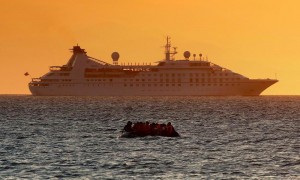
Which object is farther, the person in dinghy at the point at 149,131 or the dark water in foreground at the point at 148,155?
the person in dinghy at the point at 149,131

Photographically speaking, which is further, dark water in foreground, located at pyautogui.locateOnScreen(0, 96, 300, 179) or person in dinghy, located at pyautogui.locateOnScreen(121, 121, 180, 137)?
person in dinghy, located at pyautogui.locateOnScreen(121, 121, 180, 137)

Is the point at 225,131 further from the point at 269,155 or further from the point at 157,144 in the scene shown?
the point at 269,155

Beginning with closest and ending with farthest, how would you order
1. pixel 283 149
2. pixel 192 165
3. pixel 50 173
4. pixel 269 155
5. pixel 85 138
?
1. pixel 50 173
2. pixel 192 165
3. pixel 269 155
4. pixel 283 149
5. pixel 85 138

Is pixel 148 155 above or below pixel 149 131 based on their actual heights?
below

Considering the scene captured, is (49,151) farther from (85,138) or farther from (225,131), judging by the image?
(225,131)

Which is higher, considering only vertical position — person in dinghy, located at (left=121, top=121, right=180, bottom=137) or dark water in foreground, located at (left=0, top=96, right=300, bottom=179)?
person in dinghy, located at (left=121, top=121, right=180, bottom=137)

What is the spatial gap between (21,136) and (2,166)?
2317 centimetres

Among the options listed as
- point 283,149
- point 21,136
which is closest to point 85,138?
point 21,136

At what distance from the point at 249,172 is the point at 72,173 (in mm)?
9409

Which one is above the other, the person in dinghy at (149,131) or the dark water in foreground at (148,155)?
the person in dinghy at (149,131)

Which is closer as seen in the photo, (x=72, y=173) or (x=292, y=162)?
(x=72, y=173)

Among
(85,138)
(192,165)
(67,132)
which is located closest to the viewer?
(192,165)

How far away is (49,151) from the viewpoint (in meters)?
55.6

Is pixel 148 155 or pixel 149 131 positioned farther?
pixel 149 131
